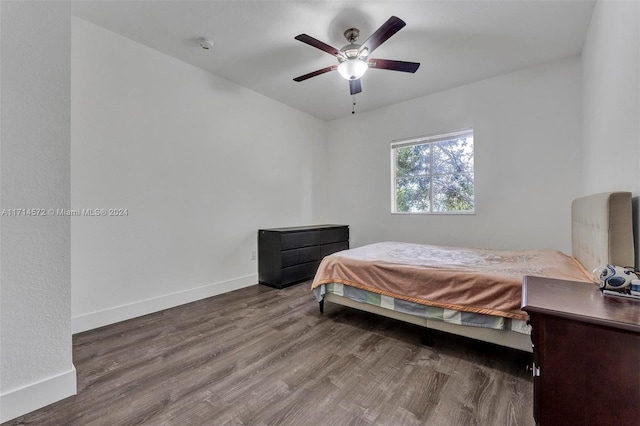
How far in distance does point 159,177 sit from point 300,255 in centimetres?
203

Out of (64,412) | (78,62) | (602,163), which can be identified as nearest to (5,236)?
(64,412)

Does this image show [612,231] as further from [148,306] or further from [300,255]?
[148,306]

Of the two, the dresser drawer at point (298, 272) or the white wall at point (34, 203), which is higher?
the white wall at point (34, 203)

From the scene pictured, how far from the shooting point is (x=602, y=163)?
6.75ft

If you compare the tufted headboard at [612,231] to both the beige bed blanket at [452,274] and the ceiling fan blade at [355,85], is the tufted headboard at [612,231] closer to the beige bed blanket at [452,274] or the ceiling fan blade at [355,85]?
the beige bed blanket at [452,274]

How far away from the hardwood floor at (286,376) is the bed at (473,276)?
10.1 inches

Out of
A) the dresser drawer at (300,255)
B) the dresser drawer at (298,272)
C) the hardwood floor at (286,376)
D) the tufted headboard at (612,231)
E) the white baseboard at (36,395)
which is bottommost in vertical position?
the hardwood floor at (286,376)

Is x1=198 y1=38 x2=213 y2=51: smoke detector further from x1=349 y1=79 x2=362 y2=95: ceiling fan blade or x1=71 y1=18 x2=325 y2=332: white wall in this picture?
x1=349 y1=79 x2=362 y2=95: ceiling fan blade

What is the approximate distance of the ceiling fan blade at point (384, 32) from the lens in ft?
6.16

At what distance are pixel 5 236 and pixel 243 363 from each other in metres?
1.54

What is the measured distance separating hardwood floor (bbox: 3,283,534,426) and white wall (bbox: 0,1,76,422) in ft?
0.69

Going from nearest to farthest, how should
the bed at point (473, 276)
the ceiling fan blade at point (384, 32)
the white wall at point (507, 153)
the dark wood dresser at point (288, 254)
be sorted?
the bed at point (473, 276) < the ceiling fan blade at point (384, 32) < the white wall at point (507, 153) < the dark wood dresser at point (288, 254)

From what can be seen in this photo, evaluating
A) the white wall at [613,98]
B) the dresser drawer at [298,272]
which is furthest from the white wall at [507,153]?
the dresser drawer at [298,272]

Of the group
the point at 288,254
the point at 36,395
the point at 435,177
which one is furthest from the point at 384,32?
the point at 36,395
